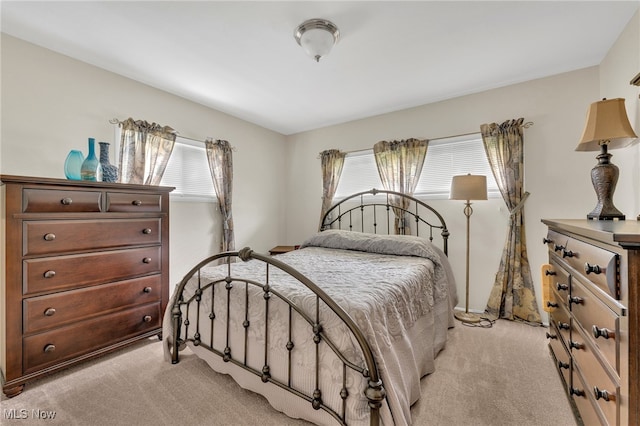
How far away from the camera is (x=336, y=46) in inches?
90.9

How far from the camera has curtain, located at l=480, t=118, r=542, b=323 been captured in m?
2.84

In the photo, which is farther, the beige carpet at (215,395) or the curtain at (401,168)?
the curtain at (401,168)

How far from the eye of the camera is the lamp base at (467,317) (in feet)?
9.27

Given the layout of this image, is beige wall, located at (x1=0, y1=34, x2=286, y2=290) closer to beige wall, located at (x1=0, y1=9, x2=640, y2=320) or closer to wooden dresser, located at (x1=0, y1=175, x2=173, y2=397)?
beige wall, located at (x1=0, y1=9, x2=640, y2=320)

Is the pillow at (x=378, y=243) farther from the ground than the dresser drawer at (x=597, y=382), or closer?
farther from the ground

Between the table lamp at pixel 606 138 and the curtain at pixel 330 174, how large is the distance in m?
2.76

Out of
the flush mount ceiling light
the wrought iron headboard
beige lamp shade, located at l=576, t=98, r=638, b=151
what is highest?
the flush mount ceiling light

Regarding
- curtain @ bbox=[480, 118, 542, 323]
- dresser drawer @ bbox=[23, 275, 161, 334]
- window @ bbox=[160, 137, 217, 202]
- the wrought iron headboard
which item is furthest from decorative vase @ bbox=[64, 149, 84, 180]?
curtain @ bbox=[480, 118, 542, 323]

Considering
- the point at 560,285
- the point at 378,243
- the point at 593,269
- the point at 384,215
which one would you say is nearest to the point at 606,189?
the point at 560,285

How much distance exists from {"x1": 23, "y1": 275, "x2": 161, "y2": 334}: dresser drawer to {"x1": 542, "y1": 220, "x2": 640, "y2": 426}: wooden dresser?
2908mm

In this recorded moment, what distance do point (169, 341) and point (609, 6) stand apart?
3.93 m

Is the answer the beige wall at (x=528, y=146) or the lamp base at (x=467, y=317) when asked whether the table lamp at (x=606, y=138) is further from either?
the lamp base at (x=467, y=317)

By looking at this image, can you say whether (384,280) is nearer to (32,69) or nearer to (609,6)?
(609,6)

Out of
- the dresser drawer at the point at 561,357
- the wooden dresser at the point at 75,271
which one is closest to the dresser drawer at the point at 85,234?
the wooden dresser at the point at 75,271
